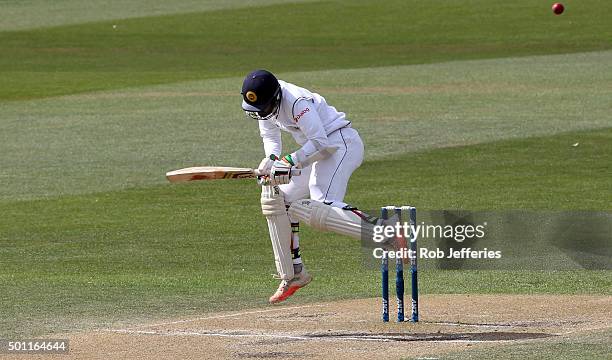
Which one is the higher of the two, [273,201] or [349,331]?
[273,201]

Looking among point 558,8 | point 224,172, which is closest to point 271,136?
point 224,172

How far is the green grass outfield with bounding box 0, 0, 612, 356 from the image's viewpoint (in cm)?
1340

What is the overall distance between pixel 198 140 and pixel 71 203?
20.1ft

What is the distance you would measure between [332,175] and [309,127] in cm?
45

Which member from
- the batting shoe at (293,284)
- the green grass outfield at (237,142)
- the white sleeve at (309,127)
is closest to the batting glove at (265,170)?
the white sleeve at (309,127)

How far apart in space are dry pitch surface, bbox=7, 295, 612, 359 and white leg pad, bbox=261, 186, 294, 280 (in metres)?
0.44

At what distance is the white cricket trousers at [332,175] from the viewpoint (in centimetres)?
1078

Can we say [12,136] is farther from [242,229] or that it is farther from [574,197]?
[574,197]

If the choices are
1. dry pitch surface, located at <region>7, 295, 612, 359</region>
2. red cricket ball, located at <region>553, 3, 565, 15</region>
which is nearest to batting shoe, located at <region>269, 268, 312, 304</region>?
dry pitch surface, located at <region>7, 295, 612, 359</region>

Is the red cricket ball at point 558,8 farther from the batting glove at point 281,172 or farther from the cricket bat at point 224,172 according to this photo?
the batting glove at point 281,172

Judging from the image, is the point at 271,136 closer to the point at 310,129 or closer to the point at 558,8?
the point at 310,129

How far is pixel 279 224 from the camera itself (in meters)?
11.0

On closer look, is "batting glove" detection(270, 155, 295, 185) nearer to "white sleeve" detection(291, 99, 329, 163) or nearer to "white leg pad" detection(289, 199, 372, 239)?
"white sleeve" detection(291, 99, 329, 163)

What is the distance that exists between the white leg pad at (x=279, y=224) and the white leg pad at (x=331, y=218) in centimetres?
41
